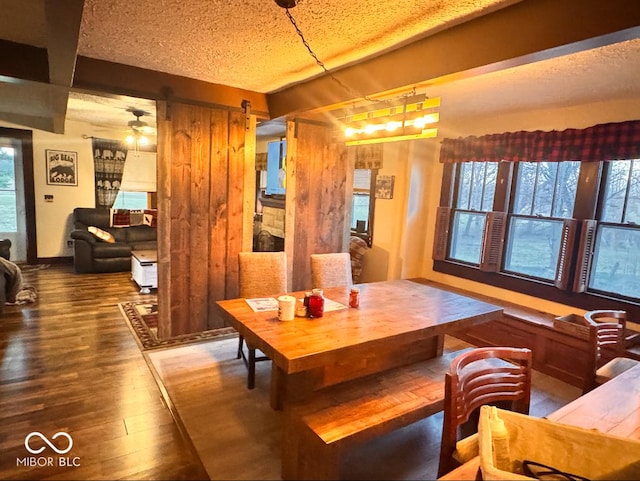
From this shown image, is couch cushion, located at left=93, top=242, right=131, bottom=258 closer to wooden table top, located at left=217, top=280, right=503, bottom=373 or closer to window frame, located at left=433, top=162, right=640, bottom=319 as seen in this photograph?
wooden table top, located at left=217, top=280, right=503, bottom=373

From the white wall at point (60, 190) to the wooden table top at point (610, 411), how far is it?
21.5 feet

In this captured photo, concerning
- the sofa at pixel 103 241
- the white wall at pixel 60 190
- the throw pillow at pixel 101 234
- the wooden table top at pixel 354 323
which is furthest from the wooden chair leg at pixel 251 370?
the white wall at pixel 60 190

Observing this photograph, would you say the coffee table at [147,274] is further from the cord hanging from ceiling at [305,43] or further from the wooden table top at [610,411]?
the wooden table top at [610,411]

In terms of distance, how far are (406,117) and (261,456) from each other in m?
1.75

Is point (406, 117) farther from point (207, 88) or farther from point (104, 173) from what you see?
point (104, 173)

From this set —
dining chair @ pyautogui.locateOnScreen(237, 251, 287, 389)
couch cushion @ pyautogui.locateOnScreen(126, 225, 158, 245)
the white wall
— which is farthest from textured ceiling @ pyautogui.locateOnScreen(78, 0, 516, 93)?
the white wall

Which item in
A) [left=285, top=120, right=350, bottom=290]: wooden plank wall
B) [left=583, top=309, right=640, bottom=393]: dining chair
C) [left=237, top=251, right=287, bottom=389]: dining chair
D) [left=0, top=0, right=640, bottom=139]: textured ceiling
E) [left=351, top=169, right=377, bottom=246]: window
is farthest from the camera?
[left=351, top=169, right=377, bottom=246]: window

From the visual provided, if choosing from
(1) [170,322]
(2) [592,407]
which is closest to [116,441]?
(1) [170,322]

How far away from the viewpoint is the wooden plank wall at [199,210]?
9.90 feet

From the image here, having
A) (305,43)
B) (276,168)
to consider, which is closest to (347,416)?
(305,43)

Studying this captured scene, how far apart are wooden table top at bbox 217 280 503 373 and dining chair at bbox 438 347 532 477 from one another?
489mm

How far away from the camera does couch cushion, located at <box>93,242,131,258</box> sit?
208 inches

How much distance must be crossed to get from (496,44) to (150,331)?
327cm

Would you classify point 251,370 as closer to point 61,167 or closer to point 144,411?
point 144,411
